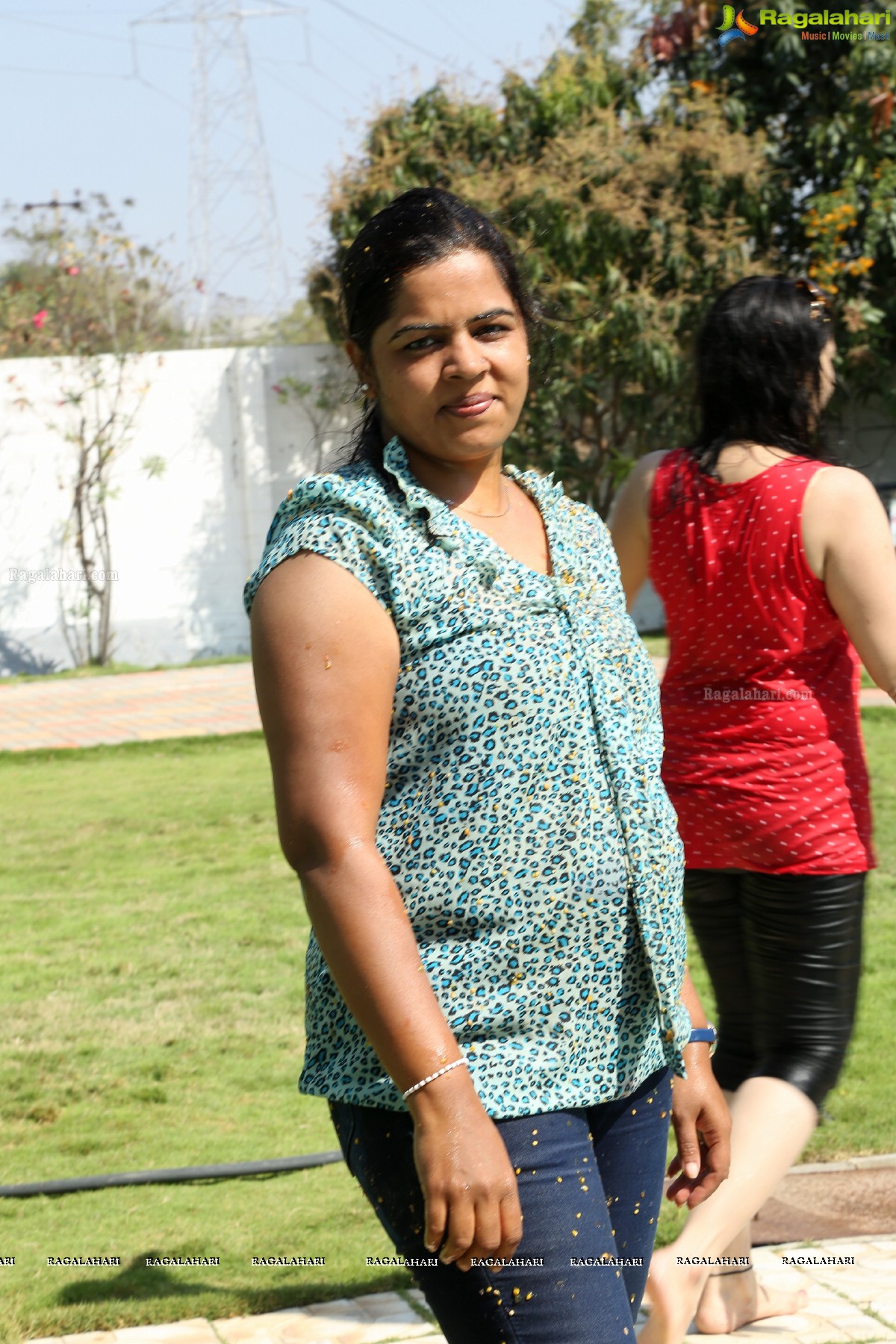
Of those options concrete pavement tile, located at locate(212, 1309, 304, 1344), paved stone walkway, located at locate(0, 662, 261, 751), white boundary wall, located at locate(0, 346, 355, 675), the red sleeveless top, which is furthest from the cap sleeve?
white boundary wall, located at locate(0, 346, 355, 675)

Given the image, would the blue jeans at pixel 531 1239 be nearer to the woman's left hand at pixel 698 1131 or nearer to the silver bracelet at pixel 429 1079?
the silver bracelet at pixel 429 1079

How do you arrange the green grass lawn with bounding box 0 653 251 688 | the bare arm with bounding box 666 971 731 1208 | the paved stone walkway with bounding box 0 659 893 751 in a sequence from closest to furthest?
the bare arm with bounding box 666 971 731 1208 < the paved stone walkway with bounding box 0 659 893 751 < the green grass lawn with bounding box 0 653 251 688

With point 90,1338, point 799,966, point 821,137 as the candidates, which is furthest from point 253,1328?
point 821,137

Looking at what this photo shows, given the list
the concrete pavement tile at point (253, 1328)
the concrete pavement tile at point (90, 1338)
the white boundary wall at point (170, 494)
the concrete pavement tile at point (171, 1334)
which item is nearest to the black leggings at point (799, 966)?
the concrete pavement tile at point (253, 1328)

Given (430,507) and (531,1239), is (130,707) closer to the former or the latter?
(430,507)

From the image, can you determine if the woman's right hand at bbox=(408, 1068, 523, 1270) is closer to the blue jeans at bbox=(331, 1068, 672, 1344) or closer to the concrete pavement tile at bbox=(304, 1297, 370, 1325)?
the blue jeans at bbox=(331, 1068, 672, 1344)

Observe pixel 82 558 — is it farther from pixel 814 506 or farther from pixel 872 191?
pixel 814 506

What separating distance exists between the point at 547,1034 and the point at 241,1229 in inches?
75.8

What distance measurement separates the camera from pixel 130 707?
11242 mm

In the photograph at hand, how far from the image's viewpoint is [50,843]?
7.20m

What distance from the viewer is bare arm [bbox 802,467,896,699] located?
8.42 feet

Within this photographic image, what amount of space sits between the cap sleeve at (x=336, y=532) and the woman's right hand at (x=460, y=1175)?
1.67 ft

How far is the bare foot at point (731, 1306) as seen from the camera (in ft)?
8.84

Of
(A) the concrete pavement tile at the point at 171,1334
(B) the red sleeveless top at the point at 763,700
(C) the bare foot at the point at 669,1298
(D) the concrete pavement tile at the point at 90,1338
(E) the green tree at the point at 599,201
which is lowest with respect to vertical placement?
(A) the concrete pavement tile at the point at 171,1334
